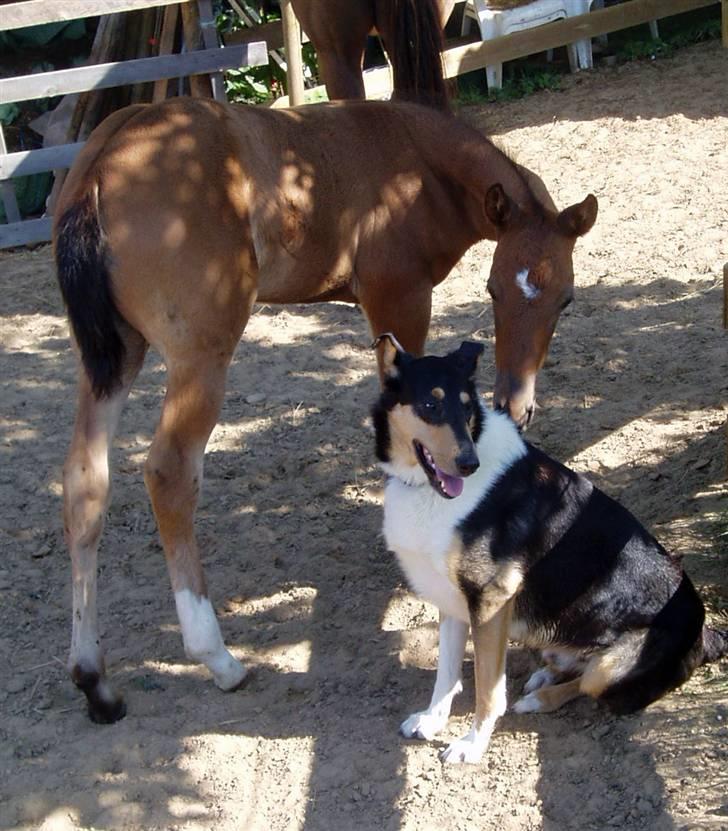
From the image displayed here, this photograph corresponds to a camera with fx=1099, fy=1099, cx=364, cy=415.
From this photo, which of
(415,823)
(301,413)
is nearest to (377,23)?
(301,413)

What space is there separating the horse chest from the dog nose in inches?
10.6

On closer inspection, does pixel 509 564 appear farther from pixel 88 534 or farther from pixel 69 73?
pixel 69 73

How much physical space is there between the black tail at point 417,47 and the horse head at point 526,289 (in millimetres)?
1921

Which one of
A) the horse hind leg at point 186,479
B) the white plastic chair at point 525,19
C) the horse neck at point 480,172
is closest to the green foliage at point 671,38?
the white plastic chair at point 525,19

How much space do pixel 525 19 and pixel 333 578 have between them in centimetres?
806

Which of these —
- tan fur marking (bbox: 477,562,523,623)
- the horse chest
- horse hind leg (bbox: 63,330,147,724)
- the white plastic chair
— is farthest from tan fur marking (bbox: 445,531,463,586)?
the white plastic chair

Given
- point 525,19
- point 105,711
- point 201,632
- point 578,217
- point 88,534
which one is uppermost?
point 525,19

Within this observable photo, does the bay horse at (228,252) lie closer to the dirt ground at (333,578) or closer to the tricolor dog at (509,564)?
the dirt ground at (333,578)

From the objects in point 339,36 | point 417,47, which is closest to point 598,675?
point 417,47

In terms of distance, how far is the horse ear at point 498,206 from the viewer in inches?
180

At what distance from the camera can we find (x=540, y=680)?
13.2ft

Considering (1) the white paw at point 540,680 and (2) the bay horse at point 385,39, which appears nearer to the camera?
(1) the white paw at point 540,680

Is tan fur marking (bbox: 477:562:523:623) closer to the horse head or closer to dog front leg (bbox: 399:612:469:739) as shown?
dog front leg (bbox: 399:612:469:739)

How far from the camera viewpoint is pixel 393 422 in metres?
3.62
